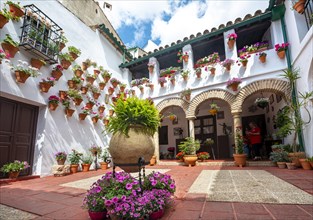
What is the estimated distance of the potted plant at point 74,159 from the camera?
239 inches

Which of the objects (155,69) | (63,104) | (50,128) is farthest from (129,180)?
(155,69)

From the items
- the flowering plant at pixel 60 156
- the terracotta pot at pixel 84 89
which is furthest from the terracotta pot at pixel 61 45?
the flowering plant at pixel 60 156

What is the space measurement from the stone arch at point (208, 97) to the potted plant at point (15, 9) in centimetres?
647

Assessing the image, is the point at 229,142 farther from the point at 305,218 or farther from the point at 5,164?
the point at 5,164

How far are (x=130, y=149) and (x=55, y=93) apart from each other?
16.8 feet

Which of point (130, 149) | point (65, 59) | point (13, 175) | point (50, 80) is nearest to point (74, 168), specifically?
point (13, 175)

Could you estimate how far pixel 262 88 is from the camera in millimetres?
6480

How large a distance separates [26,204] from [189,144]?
17.7 ft

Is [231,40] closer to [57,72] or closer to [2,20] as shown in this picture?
[57,72]

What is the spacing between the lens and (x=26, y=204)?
271 cm

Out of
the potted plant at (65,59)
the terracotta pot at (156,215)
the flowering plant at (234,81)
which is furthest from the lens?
the flowering plant at (234,81)

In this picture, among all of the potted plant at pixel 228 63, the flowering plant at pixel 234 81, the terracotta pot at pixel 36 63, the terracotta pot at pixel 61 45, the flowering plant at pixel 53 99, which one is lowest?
the flowering plant at pixel 53 99

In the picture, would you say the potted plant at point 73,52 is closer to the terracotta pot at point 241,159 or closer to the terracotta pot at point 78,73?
the terracotta pot at point 78,73

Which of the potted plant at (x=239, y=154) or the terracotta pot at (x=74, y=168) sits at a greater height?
the potted plant at (x=239, y=154)
